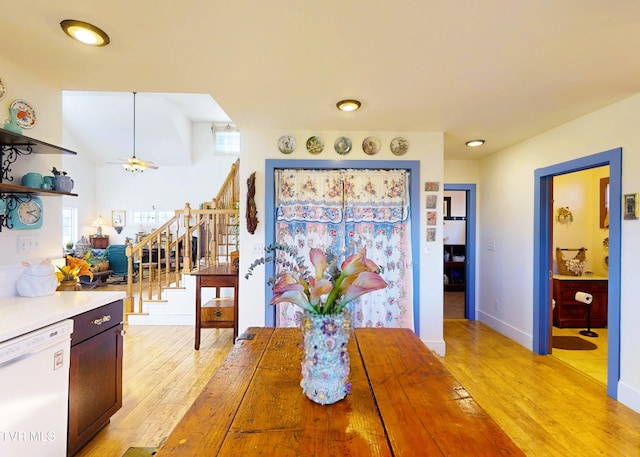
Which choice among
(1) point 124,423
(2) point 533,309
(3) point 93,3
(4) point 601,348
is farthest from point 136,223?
(4) point 601,348

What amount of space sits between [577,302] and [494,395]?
257cm

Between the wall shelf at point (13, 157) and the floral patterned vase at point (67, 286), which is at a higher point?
the wall shelf at point (13, 157)

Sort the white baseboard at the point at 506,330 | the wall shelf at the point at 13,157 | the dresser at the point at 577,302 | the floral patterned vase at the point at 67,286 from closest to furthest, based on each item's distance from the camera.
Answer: the wall shelf at the point at 13,157 → the floral patterned vase at the point at 67,286 → the white baseboard at the point at 506,330 → the dresser at the point at 577,302

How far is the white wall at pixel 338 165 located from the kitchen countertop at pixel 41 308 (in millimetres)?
1370

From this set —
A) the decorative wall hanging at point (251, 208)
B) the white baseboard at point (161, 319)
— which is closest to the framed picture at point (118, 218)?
the white baseboard at point (161, 319)

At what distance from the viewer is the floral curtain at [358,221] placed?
3.38m

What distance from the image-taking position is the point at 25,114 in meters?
2.08

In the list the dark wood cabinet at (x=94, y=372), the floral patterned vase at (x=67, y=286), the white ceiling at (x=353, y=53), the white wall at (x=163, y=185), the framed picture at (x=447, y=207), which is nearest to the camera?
→ the white ceiling at (x=353, y=53)

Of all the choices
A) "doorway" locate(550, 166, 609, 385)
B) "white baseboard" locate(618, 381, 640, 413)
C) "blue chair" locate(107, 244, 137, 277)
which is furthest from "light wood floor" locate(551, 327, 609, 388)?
"blue chair" locate(107, 244, 137, 277)

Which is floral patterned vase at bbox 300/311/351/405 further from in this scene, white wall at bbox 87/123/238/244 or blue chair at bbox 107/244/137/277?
white wall at bbox 87/123/238/244

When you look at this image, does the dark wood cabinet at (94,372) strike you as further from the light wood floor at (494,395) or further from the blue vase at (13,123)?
the blue vase at (13,123)

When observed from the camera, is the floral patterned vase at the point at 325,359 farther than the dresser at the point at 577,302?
No

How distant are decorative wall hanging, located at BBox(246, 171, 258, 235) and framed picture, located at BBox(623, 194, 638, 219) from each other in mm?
A: 3162

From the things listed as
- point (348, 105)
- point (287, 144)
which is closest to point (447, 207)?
point (287, 144)
